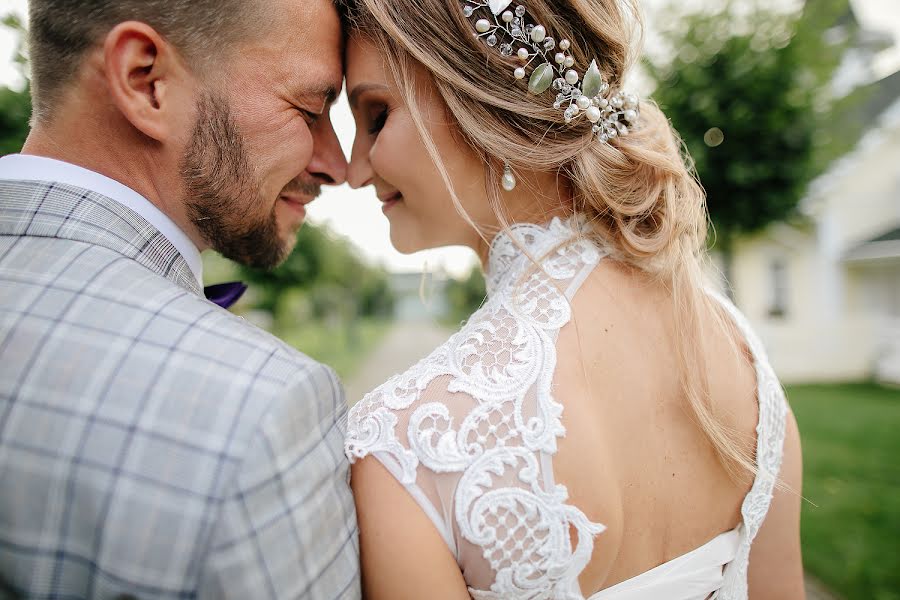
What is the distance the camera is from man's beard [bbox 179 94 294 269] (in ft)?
5.58

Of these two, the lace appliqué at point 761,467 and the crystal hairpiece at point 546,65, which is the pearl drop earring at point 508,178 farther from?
the lace appliqué at point 761,467

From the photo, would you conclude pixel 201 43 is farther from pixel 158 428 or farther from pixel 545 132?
pixel 158 428

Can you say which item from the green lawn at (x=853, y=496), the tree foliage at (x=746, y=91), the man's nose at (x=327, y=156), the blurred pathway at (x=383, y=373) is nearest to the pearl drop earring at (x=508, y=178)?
the man's nose at (x=327, y=156)

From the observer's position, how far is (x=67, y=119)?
1.58 metres

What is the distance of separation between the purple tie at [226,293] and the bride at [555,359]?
549 mm

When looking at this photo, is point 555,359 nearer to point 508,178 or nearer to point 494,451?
point 494,451

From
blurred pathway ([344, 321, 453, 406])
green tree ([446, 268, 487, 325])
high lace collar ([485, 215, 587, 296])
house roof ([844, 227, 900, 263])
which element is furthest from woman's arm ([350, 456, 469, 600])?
green tree ([446, 268, 487, 325])

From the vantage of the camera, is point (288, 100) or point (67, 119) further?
point (288, 100)

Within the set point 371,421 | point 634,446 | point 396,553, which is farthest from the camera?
point 634,446

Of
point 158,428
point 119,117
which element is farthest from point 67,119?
point 158,428

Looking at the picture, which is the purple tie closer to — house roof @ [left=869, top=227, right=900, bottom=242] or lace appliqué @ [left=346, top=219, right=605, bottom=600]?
lace appliqué @ [left=346, top=219, right=605, bottom=600]

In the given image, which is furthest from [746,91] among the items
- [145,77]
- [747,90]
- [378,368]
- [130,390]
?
[378,368]

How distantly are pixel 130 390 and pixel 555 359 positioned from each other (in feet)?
2.89

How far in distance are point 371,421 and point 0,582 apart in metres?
0.72
